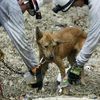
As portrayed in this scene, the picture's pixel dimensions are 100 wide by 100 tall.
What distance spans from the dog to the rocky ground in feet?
1.22

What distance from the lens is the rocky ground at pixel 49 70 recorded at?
950 centimetres

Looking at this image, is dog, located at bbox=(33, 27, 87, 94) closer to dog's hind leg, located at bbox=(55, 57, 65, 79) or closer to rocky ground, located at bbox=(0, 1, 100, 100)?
dog's hind leg, located at bbox=(55, 57, 65, 79)

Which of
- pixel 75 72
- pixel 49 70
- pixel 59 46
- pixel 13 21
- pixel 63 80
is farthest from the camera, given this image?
pixel 49 70

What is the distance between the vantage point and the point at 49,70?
10.6 metres

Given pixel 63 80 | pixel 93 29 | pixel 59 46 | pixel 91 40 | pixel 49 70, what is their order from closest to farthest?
pixel 93 29
pixel 91 40
pixel 63 80
pixel 59 46
pixel 49 70

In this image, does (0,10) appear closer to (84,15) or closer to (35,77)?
(35,77)

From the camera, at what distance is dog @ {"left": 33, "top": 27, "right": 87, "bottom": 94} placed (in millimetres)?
9750

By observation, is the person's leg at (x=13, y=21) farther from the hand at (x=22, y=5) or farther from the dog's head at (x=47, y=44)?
the dog's head at (x=47, y=44)

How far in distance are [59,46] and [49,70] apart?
0.74 meters

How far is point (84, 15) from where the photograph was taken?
44.3 ft

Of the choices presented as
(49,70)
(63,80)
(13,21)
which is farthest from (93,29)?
(49,70)

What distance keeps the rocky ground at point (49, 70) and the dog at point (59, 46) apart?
1.22ft

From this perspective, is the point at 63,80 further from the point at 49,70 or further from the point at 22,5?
the point at 22,5

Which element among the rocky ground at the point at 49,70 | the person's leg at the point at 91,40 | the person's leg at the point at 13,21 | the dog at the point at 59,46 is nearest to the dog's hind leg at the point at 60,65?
the dog at the point at 59,46
